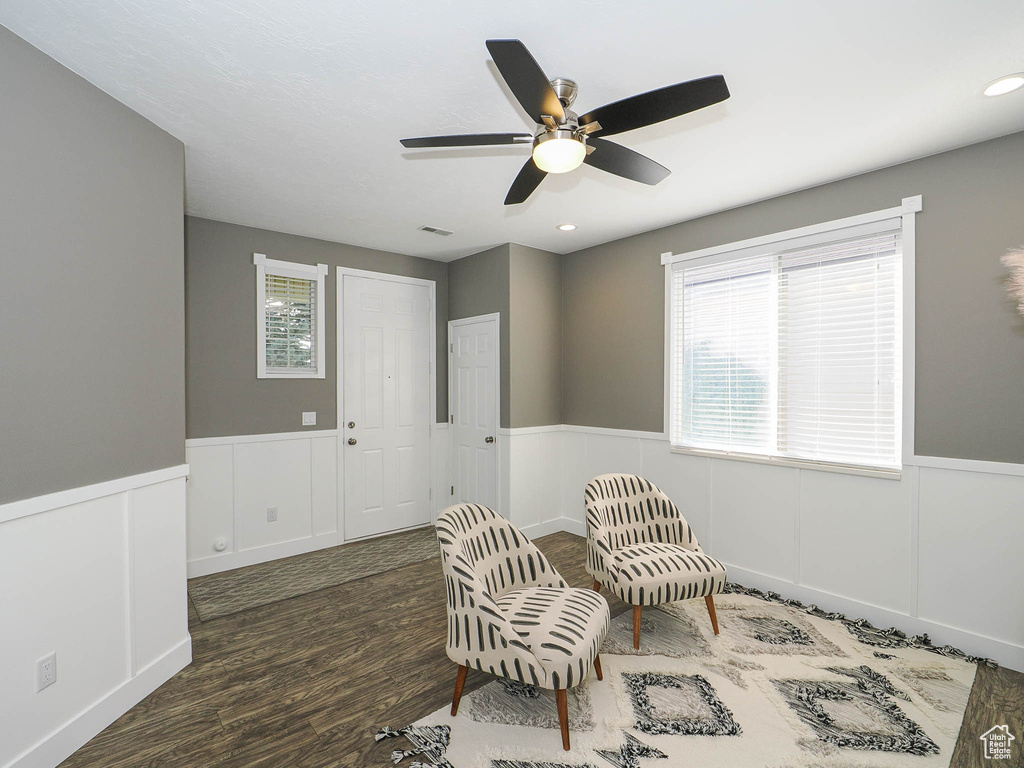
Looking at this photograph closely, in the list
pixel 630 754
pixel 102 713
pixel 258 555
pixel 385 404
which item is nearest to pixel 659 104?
pixel 630 754

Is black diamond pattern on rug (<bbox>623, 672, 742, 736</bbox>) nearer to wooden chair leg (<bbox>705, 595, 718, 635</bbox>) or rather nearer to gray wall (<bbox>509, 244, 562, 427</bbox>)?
wooden chair leg (<bbox>705, 595, 718, 635</bbox>)

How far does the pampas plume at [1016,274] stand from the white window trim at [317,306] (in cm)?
465

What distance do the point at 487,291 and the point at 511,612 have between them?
10.6ft

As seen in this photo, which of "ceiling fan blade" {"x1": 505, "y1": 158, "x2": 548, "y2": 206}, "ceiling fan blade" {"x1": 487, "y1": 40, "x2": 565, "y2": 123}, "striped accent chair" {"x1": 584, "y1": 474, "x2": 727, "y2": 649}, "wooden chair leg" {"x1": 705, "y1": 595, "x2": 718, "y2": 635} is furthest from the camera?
"wooden chair leg" {"x1": 705, "y1": 595, "x2": 718, "y2": 635}

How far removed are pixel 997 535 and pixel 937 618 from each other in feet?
1.88

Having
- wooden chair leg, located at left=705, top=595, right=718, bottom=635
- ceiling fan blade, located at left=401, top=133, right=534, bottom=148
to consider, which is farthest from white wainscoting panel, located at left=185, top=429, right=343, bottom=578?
→ wooden chair leg, located at left=705, top=595, right=718, bottom=635

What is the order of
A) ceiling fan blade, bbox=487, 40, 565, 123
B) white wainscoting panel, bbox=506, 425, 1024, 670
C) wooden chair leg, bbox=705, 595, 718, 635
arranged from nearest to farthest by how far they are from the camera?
ceiling fan blade, bbox=487, 40, 565, 123, white wainscoting panel, bbox=506, 425, 1024, 670, wooden chair leg, bbox=705, 595, 718, 635

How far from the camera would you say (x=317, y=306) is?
14.4 ft

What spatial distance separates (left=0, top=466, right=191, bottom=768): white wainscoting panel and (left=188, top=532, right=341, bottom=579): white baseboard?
1.37 meters

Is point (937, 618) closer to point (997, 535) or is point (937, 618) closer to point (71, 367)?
point (997, 535)

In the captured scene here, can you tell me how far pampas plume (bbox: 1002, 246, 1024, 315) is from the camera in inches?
97.2

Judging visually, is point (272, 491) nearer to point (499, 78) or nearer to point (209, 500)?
point (209, 500)

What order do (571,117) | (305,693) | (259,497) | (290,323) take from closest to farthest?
(571,117) < (305,693) < (259,497) < (290,323)

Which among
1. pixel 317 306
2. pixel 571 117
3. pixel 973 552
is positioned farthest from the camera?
pixel 317 306
